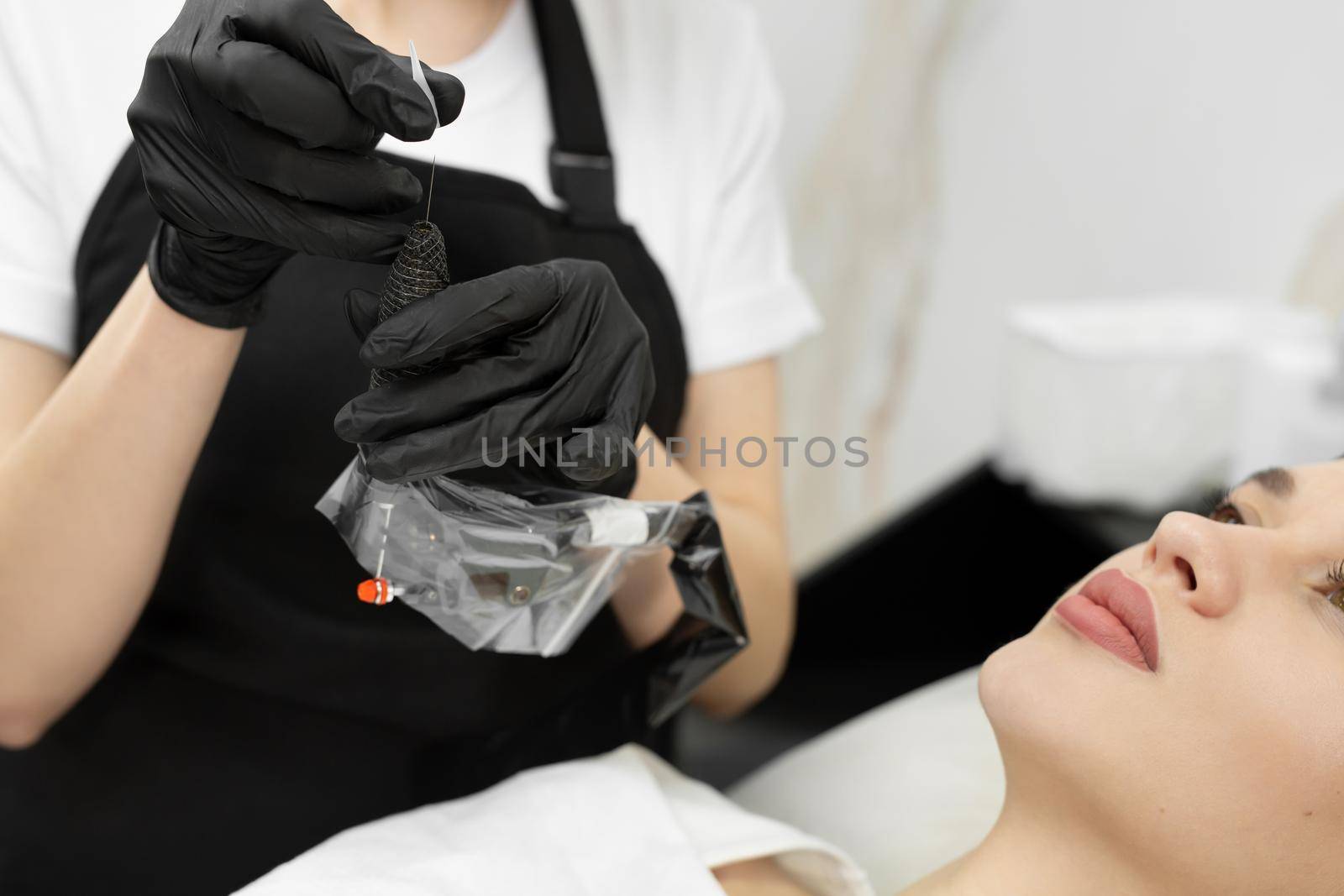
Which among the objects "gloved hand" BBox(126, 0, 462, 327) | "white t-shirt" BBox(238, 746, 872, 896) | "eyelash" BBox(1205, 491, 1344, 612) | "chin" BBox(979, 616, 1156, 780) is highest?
"gloved hand" BBox(126, 0, 462, 327)

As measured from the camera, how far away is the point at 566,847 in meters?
0.83

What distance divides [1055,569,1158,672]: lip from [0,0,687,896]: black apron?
382mm

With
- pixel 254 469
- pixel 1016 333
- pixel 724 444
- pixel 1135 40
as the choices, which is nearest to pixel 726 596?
pixel 724 444

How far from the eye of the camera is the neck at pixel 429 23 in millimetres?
743

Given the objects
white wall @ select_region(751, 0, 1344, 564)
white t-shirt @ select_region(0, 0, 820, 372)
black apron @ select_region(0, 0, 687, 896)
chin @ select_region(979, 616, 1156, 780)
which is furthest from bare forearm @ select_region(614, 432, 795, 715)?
white wall @ select_region(751, 0, 1344, 564)

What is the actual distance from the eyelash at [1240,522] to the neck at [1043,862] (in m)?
0.23

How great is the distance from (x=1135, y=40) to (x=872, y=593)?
0.90 m

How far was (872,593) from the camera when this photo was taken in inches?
63.4

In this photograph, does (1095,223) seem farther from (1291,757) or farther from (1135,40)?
(1291,757)

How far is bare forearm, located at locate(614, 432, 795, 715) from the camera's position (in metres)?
0.89

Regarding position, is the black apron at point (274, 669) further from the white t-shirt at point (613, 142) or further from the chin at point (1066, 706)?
the chin at point (1066, 706)

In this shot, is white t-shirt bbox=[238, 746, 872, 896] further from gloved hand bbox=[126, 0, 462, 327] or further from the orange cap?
gloved hand bbox=[126, 0, 462, 327]

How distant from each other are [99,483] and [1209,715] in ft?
2.47

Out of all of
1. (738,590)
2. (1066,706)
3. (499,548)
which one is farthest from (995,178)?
(499,548)
